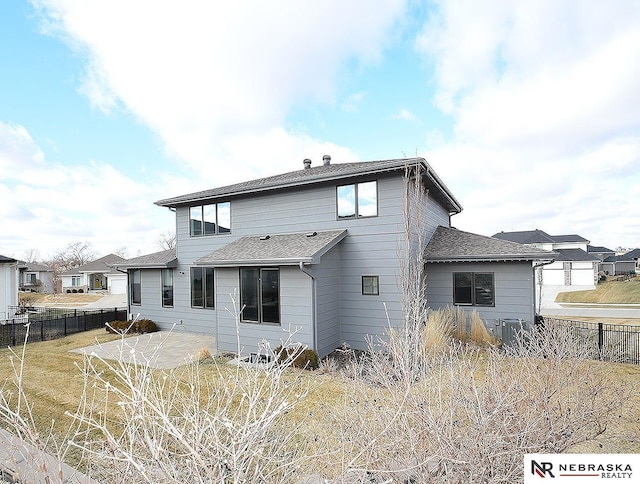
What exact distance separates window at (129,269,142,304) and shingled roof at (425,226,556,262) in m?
13.1

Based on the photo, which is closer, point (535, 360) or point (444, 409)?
point (444, 409)

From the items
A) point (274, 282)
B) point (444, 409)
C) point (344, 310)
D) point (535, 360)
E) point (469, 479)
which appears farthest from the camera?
point (344, 310)

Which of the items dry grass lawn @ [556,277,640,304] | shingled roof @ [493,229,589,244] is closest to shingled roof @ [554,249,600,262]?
dry grass lawn @ [556,277,640,304]

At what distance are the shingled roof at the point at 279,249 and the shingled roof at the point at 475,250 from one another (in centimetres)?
349

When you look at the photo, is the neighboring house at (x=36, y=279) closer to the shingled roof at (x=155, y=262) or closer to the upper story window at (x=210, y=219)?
the shingled roof at (x=155, y=262)

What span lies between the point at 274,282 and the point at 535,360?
7.18 meters

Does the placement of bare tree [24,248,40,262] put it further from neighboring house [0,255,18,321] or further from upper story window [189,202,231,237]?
upper story window [189,202,231,237]

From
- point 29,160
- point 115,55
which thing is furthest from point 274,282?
point 29,160

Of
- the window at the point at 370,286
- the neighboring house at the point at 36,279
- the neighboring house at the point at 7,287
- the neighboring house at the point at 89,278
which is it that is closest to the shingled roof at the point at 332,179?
the window at the point at 370,286

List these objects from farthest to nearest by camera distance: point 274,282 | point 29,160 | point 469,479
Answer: point 29,160
point 274,282
point 469,479

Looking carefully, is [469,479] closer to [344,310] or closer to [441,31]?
[344,310]

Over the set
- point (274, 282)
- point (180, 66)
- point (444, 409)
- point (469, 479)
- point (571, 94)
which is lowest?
point (469, 479)

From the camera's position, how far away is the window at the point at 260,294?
10148mm

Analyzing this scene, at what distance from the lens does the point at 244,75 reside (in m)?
12.7
